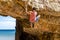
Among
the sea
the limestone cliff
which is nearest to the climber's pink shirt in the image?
the limestone cliff

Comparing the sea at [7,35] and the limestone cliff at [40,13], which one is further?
the sea at [7,35]

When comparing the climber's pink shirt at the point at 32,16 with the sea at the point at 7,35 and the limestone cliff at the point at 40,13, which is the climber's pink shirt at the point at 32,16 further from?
the sea at the point at 7,35

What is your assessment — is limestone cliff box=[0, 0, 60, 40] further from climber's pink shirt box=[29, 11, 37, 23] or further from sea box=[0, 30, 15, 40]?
sea box=[0, 30, 15, 40]

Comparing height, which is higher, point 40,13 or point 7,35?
point 40,13

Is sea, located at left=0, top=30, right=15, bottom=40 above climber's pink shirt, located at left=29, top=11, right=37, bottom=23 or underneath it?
underneath

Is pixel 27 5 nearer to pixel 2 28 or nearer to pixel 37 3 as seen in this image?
pixel 37 3

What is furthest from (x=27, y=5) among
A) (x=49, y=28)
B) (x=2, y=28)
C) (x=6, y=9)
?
(x=2, y=28)

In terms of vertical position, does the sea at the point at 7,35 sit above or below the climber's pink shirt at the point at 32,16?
below

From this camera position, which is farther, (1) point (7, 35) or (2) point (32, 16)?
(1) point (7, 35)

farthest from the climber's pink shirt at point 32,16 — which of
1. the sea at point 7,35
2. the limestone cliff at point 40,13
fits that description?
the sea at point 7,35

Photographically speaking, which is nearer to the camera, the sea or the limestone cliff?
the limestone cliff

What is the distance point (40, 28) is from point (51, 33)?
0.15 meters

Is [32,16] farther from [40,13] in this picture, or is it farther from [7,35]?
[7,35]

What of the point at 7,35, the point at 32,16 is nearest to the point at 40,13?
the point at 32,16
